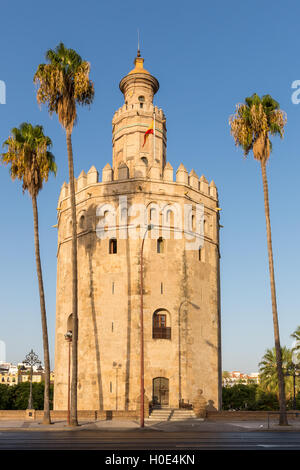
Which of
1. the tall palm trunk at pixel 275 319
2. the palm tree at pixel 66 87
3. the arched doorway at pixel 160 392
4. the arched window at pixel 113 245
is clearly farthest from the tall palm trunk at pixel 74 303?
the tall palm trunk at pixel 275 319

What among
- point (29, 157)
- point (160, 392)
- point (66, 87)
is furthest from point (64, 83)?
point (160, 392)

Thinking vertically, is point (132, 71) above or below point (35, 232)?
above

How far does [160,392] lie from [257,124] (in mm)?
18274

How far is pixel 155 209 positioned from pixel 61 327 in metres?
11.4

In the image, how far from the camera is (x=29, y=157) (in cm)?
2950

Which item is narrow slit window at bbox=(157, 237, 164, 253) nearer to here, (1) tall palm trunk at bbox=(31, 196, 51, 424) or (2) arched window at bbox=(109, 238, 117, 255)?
(2) arched window at bbox=(109, 238, 117, 255)

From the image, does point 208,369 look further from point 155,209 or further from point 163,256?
point 155,209

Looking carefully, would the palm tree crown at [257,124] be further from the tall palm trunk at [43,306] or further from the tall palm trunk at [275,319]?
the tall palm trunk at [43,306]

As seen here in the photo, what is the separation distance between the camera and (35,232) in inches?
1173

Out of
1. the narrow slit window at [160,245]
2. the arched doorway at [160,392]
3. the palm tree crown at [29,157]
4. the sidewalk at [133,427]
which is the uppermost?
the palm tree crown at [29,157]

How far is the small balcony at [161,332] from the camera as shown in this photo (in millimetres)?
34938

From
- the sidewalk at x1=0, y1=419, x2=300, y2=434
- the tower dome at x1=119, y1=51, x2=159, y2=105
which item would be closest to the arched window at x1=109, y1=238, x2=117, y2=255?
the sidewalk at x1=0, y1=419, x2=300, y2=434
